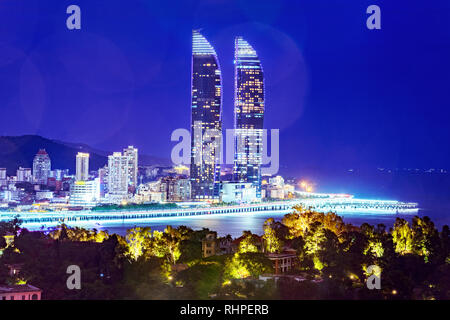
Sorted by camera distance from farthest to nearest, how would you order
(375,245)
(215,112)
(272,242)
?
(215,112) → (272,242) → (375,245)

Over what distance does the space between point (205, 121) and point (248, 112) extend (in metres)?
3.26

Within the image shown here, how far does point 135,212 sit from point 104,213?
1595 mm

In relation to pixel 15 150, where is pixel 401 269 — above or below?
below

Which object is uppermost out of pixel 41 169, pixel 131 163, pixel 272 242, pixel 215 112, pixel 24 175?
pixel 215 112

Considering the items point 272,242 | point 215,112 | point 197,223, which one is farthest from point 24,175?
point 272,242

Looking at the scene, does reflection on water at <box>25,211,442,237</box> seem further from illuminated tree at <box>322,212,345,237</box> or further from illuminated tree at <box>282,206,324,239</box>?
illuminated tree at <box>322,212,345,237</box>

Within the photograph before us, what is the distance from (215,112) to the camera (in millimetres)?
42500

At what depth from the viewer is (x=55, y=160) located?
194 feet

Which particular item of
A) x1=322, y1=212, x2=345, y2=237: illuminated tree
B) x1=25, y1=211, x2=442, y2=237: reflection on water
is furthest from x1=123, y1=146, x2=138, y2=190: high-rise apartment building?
x1=322, y1=212, x2=345, y2=237: illuminated tree

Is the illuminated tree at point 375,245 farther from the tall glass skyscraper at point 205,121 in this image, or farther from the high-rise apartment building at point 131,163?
the high-rise apartment building at point 131,163

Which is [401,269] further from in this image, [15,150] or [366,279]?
[15,150]

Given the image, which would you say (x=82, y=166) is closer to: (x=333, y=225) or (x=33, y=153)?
(x=33, y=153)

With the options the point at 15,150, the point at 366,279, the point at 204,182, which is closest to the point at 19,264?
the point at 366,279
